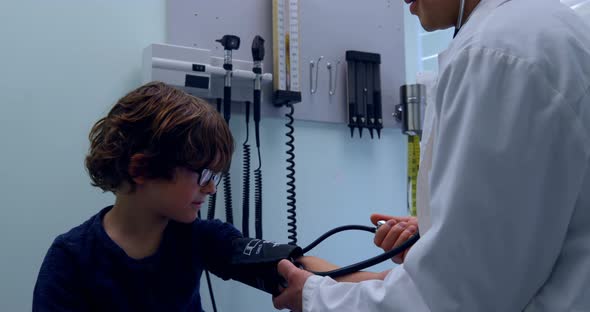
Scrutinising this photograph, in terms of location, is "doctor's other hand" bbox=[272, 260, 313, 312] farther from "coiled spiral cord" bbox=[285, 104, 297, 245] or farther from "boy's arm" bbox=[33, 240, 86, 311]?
"coiled spiral cord" bbox=[285, 104, 297, 245]

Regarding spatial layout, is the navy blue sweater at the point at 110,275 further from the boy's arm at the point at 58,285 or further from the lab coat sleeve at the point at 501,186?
the lab coat sleeve at the point at 501,186

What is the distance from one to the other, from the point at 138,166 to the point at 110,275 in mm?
243

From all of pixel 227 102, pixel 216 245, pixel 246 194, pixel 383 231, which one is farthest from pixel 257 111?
pixel 383 231

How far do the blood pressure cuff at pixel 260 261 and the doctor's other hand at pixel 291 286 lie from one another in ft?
0.11

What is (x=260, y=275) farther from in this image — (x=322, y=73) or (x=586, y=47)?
(x=322, y=73)

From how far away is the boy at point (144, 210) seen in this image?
1.13 m

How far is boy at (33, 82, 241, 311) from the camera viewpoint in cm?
113

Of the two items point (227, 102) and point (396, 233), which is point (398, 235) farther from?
point (227, 102)

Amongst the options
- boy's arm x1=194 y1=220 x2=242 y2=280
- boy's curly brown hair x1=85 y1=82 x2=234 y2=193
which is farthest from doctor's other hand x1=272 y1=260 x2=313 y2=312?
boy's curly brown hair x1=85 y1=82 x2=234 y2=193

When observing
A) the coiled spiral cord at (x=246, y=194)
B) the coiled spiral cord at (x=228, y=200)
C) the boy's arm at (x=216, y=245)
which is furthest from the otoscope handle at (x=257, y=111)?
the boy's arm at (x=216, y=245)

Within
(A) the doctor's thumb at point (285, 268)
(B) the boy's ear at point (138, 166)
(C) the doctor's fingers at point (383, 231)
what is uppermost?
(B) the boy's ear at point (138, 166)

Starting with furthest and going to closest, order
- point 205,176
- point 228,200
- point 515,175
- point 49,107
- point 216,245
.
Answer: point 228,200, point 49,107, point 216,245, point 205,176, point 515,175

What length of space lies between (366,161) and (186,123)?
1092mm

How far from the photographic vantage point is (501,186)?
708mm
